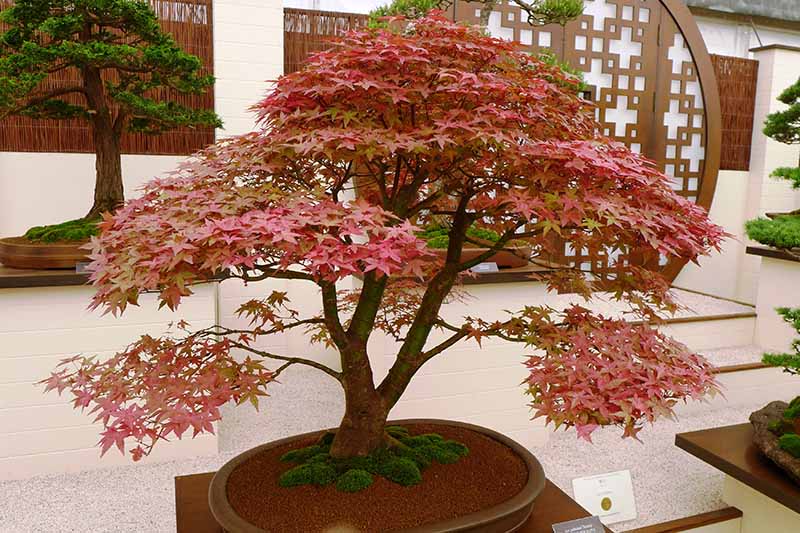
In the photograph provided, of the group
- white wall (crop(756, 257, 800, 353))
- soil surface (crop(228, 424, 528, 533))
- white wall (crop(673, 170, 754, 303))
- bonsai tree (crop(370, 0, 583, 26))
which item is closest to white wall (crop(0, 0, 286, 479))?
bonsai tree (crop(370, 0, 583, 26))

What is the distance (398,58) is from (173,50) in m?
1.33

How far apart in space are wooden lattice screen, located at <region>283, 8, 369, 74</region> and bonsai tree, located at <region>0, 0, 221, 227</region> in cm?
104

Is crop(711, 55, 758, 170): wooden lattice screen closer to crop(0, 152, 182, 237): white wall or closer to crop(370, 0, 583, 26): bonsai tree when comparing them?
crop(370, 0, 583, 26): bonsai tree

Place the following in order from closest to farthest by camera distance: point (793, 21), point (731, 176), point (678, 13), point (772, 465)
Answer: point (772, 465) → point (678, 13) → point (731, 176) → point (793, 21)

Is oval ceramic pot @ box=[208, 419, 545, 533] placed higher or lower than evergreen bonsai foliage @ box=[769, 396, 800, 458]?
higher

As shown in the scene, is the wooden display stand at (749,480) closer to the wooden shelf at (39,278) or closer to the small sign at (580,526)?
the small sign at (580,526)

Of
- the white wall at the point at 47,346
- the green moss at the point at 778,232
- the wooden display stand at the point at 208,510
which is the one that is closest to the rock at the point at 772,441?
the green moss at the point at 778,232

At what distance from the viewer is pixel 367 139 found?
2.88 feet

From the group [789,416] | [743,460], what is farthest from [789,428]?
[743,460]

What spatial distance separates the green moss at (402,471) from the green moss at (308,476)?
0.30ft

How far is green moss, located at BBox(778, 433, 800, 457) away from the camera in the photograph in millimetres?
1693

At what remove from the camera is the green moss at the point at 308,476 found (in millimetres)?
1079

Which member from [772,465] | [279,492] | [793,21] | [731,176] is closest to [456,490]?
[279,492]

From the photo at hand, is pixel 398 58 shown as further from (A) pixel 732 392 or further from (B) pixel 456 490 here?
(A) pixel 732 392
